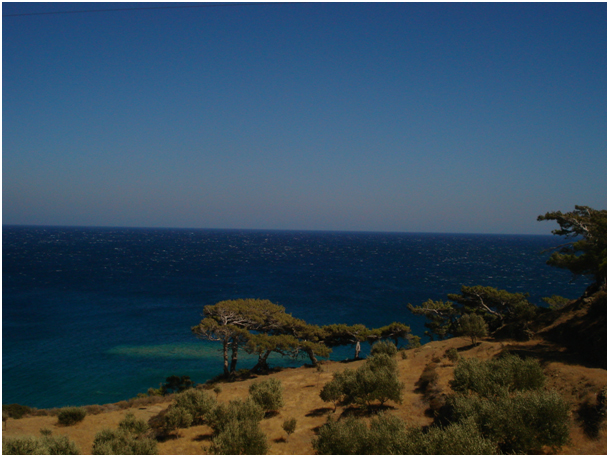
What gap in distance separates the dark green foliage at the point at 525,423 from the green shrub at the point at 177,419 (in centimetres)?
1135

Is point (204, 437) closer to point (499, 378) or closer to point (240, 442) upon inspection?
point (240, 442)

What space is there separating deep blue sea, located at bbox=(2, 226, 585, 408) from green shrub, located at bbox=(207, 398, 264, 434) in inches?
678

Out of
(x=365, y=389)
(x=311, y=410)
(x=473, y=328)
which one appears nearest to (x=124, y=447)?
(x=311, y=410)

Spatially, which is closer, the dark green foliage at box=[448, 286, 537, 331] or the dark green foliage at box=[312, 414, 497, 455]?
the dark green foliage at box=[312, 414, 497, 455]

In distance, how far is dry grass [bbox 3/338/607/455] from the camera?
1260 centimetres

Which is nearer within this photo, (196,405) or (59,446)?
(59,446)

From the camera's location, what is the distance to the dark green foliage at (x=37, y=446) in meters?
10.5

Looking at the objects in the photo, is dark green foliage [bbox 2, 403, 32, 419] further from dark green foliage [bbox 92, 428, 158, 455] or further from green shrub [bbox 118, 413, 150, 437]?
dark green foliage [bbox 92, 428, 158, 455]

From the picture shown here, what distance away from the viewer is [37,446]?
10758 mm

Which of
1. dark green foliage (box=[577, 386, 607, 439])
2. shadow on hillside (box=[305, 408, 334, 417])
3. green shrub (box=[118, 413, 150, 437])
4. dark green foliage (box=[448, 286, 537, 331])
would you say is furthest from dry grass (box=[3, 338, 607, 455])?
dark green foliage (box=[448, 286, 537, 331])

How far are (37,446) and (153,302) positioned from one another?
50.6 m

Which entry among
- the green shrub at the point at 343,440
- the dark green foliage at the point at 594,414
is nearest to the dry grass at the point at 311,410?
the dark green foliage at the point at 594,414

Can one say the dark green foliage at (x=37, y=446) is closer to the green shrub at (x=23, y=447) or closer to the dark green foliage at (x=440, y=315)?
the green shrub at (x=23, y=447)

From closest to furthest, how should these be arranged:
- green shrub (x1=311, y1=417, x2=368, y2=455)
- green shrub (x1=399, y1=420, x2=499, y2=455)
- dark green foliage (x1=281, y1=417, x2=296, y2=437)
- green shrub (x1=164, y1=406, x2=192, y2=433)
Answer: green shrub (x1=399, y1=420, x2=499, y2=455) → green shrub (x1=311, y1=417, x2=368, y2=455) → dark green foliage (x1=281, y1=417, x2=296, y2=437) → green shrub (x1=164, y1=406, x2=192, y2=433)
